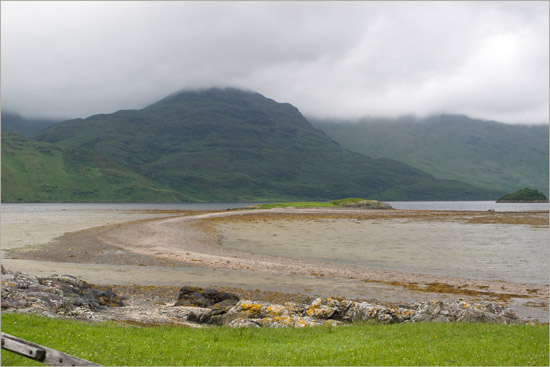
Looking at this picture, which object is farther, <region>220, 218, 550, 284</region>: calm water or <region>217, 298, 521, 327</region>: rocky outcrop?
<region>220, 218, 550, 284</region>: calm water

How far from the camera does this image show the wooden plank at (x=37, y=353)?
8102 millimetres

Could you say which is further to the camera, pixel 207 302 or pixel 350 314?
pixel 207 302

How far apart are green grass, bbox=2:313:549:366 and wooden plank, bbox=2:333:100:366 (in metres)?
5.65

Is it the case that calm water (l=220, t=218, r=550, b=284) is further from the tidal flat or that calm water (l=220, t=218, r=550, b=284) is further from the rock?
the rock

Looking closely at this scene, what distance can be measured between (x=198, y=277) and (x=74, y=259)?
57.4 ft

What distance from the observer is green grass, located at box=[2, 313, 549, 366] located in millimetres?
14148

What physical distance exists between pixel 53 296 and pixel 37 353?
58.9 ft

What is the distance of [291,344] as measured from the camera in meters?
16.7

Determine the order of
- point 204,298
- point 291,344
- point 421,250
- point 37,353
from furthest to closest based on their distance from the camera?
point 421,250
point 204,298
point 291,344
point 37,353

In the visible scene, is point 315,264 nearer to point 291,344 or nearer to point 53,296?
point 53,296

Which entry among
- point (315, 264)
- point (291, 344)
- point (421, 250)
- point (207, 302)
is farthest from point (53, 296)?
point (421, 250)

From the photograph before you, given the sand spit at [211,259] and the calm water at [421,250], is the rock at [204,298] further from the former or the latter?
the calm water at [421,250]

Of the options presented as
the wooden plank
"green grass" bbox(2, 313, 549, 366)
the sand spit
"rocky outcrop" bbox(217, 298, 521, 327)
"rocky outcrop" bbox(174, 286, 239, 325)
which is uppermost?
the wooden plank

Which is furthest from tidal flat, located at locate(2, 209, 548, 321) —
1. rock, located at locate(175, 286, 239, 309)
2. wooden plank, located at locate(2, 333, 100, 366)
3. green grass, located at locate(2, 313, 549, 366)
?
wooden plank, located at locate(2, 333, 100, 366)
